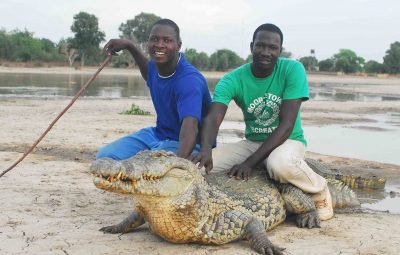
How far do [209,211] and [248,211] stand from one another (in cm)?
47

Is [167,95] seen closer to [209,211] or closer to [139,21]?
[209,211]

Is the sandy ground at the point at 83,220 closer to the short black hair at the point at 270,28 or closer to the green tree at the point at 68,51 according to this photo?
the short black hair at the point at 270,28

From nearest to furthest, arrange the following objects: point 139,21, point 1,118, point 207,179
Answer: point 207,179 → point 1,118 → point 139,21

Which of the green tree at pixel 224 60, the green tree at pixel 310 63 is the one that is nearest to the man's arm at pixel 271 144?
the green tree at pixel 224 60

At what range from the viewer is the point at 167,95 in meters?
4.71

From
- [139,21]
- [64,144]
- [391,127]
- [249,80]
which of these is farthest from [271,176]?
[139,21]

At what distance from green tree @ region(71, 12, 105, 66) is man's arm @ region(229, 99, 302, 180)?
60778 millimetres

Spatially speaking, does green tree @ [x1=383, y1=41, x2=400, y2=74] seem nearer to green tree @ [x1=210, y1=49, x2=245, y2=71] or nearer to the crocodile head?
green tree @ [x1=210, y1=49, x2=245, y2=71]

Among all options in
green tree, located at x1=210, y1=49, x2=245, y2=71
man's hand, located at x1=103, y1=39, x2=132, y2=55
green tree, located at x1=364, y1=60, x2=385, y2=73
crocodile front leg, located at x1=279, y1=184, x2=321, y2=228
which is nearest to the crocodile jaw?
crocodile front leg, located at x1=279, y1=184, x2=321, y2=228

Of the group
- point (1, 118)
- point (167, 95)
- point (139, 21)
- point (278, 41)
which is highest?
point (139, 21)

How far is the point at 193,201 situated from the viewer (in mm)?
3682

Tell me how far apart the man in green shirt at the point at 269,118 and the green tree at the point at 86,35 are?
60.4 m

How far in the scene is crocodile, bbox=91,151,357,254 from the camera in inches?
130

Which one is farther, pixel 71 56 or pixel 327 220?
pixel 71 56
